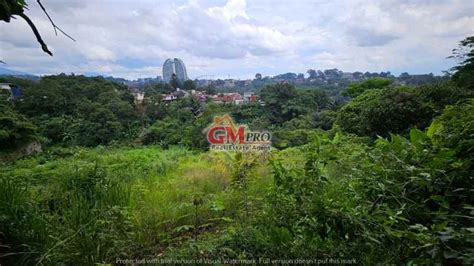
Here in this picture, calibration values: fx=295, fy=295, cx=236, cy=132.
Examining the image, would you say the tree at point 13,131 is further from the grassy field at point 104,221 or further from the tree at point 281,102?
the grassy field at point 104,221

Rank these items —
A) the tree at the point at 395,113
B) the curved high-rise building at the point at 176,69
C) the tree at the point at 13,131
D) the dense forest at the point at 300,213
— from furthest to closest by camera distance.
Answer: the curved high-rise building at the point at 176,69
the tree at the point at 13,131
the tree at the point at 395,113
the dense forest at the point at 300,213

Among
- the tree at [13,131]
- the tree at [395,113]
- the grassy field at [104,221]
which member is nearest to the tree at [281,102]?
the tree at [395,113]

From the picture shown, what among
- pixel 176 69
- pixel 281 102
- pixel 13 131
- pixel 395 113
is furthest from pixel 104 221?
pixel 176 69

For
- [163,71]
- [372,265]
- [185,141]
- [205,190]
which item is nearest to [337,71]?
[163,71]

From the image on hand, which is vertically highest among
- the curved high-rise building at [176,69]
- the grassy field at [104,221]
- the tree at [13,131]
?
the curved high-rise building at [176,69]

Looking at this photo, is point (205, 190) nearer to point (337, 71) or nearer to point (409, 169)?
point (409, 169)

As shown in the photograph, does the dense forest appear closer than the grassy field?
Yes

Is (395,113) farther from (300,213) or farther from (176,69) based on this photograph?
(176,69)

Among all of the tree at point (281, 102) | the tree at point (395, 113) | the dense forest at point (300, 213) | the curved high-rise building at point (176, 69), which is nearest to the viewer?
the dense forest at point (300, 213)

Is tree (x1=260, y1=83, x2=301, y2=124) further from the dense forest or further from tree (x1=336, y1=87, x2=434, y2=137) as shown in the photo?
the dense forest

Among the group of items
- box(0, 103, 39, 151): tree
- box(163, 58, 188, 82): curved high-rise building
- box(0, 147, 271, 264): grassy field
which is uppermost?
box(163, 58, 188, 82): curved high-rise building

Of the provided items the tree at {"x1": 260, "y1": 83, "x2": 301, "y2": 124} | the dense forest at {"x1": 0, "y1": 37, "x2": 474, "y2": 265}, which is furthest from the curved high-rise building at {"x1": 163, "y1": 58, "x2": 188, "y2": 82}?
the dense forest at {"x1": 0, "y1": 37, "x2": 474, "y2": 265}

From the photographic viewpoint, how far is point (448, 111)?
128 centimetres

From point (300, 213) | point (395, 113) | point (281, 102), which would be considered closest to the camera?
point (300, 213)
